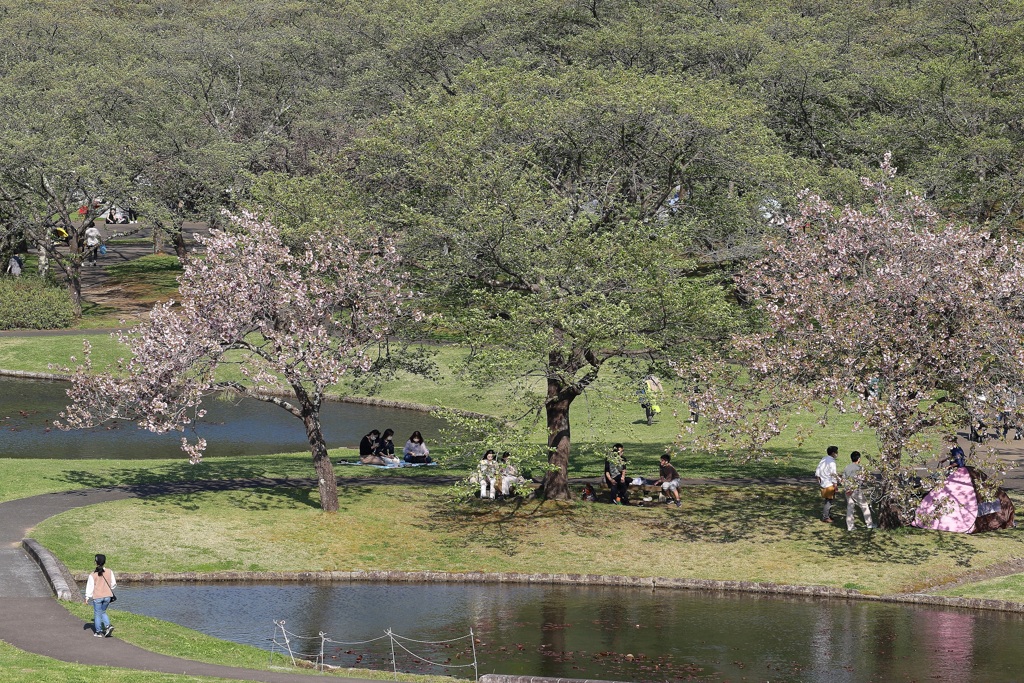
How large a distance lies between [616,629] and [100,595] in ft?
37.0

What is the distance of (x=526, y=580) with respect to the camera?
33.4m

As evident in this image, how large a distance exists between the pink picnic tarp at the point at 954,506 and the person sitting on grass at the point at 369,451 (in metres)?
18.1

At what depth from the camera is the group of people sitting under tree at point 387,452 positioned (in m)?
44.0

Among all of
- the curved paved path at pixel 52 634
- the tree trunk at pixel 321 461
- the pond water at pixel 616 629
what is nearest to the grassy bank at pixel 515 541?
the tree trunk at pixel 321 461

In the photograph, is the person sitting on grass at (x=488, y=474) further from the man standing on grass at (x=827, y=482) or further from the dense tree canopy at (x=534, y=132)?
the man standing on grass at (x=827, y=482)

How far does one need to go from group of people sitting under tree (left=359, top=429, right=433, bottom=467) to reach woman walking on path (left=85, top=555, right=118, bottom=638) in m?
19.2

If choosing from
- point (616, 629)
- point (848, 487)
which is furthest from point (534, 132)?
point (616, 629)

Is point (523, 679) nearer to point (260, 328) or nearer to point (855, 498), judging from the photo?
point (260, 328)

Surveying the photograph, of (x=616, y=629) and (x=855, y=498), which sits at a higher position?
(x=855, y=498)

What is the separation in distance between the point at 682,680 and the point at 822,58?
210 ft

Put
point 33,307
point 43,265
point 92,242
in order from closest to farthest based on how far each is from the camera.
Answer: point 33,307 → point 43,265 → point 92,242

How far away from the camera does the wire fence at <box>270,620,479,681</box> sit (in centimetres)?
2562

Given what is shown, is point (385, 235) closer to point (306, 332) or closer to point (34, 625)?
point (306, 332)

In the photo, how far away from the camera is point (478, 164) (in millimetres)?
37688
